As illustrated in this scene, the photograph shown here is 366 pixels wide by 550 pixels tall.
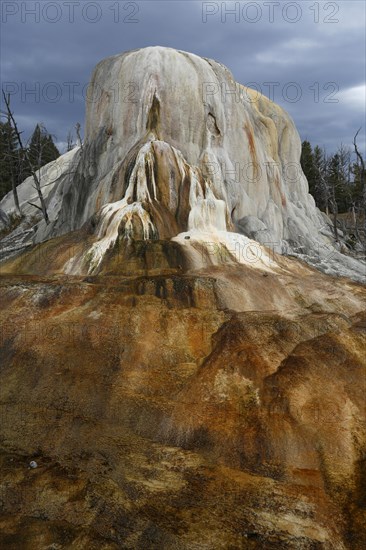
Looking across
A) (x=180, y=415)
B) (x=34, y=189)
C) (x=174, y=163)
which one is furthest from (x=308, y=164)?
(x=180, y=415)

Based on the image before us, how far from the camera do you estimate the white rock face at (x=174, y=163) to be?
13.2 meters

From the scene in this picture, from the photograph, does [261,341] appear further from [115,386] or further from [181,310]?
[115,386]

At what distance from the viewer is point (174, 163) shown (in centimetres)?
1395

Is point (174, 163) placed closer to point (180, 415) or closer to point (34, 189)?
point (180, 415)

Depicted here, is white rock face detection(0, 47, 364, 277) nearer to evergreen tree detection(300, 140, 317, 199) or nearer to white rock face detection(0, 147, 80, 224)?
white rock face detection(0, 147, 80, 224)

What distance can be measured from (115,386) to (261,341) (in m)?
2.74

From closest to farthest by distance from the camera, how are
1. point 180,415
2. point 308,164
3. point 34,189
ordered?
1. point 180,415
2. point 34,189
3. point 308,164

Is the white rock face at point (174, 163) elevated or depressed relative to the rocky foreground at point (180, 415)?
elevated

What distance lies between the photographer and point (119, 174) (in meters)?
14.4

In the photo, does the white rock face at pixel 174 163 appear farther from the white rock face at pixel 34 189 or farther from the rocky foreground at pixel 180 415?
the white rock face at pixel 34 189

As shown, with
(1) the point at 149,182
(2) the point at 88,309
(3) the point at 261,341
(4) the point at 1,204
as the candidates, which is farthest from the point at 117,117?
(4) the point at 1,204

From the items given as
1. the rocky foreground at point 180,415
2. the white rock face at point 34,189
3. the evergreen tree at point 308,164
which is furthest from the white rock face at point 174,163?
the evergreen tree at point 308,164

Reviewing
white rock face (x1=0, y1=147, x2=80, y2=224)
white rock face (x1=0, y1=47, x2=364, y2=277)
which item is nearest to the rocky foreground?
white rock face (x1=0, y1=47, x2=364, y2=277)

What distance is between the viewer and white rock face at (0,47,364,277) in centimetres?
1316
